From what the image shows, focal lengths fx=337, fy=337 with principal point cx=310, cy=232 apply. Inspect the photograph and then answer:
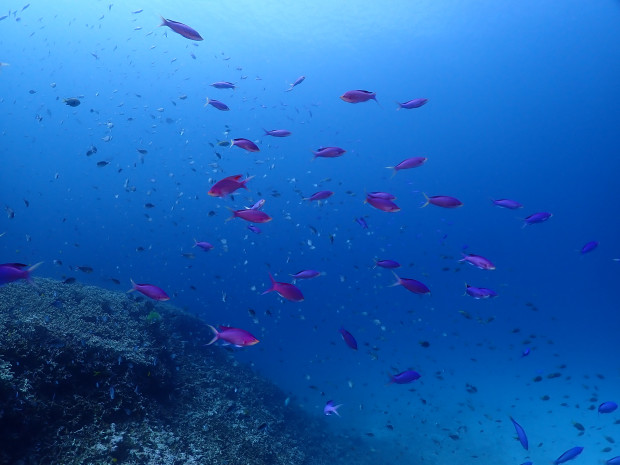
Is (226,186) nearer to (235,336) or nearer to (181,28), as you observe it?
(235,336)

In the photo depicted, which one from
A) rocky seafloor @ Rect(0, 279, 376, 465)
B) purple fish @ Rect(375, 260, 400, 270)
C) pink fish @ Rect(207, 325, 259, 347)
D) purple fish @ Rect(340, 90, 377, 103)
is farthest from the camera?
purple fish @ Rect(375, 260, 400, 270)

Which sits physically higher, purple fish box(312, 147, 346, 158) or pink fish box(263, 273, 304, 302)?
purple fish box(312, 147, 346, 158)

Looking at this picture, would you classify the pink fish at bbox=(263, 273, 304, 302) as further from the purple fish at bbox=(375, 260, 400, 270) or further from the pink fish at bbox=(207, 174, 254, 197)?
the purple fish at bbox=(375, 260, 400, 270)

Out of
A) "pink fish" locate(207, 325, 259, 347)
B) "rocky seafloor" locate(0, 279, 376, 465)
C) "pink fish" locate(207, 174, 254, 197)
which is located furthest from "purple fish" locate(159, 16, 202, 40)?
"rocky seafloor" locate(0, 279, 376, 465)

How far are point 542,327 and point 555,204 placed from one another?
24.8m

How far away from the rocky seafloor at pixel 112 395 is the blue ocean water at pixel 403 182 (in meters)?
5.86

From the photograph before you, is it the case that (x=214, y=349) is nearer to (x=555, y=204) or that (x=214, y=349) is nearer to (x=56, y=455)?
(x=56, y=455)

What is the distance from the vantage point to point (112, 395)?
190 inches

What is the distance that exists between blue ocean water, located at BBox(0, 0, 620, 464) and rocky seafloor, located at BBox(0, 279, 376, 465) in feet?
19.2

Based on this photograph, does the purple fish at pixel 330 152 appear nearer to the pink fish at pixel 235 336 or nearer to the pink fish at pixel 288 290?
the pink fish at pixel 288 290

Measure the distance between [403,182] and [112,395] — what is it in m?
53.4

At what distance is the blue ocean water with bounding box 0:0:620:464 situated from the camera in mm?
20594

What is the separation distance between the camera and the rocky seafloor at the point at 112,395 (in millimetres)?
4055

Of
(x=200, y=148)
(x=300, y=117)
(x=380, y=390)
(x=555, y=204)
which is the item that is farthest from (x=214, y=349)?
(x=200, y=148)
